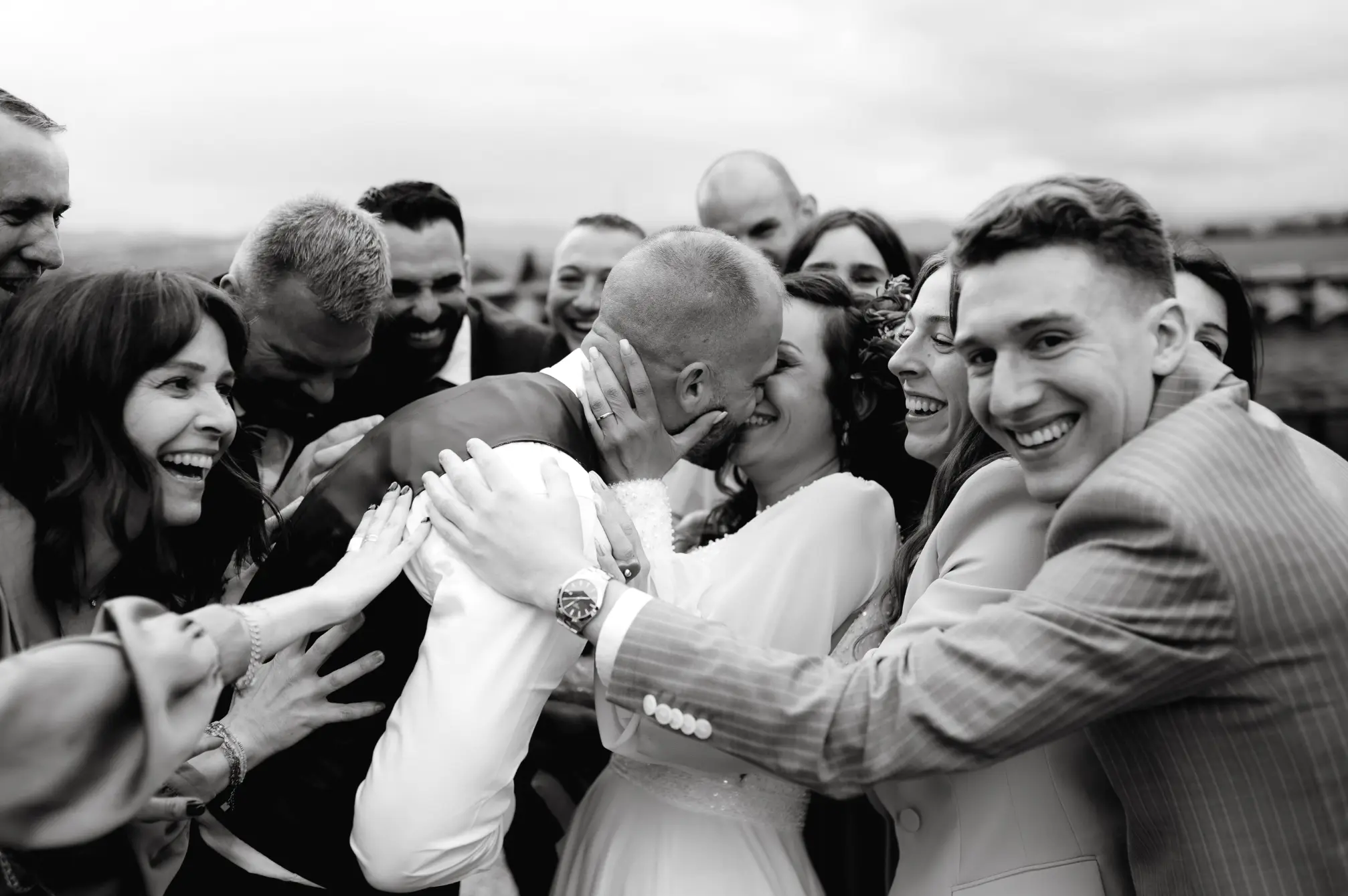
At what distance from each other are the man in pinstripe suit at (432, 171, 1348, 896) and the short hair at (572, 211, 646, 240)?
3.20 metres

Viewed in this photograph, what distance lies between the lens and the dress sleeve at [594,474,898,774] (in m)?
2.37

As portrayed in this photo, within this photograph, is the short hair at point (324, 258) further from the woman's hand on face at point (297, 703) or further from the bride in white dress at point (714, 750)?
the woman's hand on face at point (297, 703)

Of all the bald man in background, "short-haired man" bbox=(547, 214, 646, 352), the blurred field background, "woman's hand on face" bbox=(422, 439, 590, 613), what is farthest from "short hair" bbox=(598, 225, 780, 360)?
the blurred field background

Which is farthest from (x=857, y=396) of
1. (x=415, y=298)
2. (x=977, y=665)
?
(x=415, y=298)

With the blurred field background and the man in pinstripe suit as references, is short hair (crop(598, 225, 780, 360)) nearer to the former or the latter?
the man in pinstripe suit

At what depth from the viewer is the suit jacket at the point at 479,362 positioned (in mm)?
3898

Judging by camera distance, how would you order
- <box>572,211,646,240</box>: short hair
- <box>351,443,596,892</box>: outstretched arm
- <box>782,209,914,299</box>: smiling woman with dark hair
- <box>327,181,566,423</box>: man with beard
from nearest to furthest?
<box>351,443,596,892</box>: outstretched arm → <box>327,181,566,423</box>: man with beard → <box>782,209,914,299</box>: smiling woman with dark hair → <box>572,211,646,240</box>: short hair

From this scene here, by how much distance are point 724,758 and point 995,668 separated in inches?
27.0

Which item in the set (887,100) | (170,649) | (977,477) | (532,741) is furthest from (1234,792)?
(887,100)

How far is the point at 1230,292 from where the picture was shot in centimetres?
293

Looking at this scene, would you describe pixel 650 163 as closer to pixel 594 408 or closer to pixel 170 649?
pixel 594 408

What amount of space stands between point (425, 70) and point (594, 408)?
387cm

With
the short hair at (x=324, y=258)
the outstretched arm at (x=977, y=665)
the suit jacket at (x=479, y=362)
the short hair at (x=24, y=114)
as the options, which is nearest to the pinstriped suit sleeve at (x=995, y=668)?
the outstretched arm at (x=977, y=665)

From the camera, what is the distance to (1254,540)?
5.34 feet
